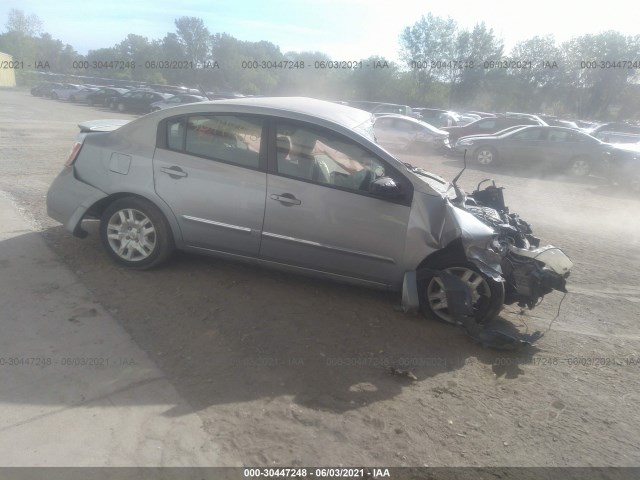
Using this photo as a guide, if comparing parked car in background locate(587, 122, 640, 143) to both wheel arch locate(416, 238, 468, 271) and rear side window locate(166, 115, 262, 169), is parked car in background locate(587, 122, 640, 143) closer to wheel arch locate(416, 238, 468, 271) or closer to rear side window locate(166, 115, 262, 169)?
wheel arch locate(416, 238, 468, 271)

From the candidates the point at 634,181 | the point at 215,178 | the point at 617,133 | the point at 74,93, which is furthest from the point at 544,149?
the point at 74,93

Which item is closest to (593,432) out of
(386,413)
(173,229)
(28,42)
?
(386,413)

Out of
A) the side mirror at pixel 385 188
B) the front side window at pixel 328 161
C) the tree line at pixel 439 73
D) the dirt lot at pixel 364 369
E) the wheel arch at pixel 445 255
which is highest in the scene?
the tree line at pixel 439 73

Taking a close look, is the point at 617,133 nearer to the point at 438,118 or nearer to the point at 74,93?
the point at 438,118

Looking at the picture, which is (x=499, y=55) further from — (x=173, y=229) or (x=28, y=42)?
(x=28, y=42)

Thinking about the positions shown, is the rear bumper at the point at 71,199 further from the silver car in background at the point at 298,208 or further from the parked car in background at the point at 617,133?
the parked car in background at the point at 617,133

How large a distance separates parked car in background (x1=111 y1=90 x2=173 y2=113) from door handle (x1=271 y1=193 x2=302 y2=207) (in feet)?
81.3

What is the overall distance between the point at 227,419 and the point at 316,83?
41123mm

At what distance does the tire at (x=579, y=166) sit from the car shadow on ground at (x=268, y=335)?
1266 cm

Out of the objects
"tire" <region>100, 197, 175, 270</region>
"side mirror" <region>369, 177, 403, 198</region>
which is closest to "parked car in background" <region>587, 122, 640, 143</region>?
"side mirror" <region>369, 177, 403, 198</region>

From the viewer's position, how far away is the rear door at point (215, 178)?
14.5 ft

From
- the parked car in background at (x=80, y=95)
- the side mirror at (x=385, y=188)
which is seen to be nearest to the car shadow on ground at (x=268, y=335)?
the side mirror at (x=385, y=188)

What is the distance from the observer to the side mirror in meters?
4.14

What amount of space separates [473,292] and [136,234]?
311 cm
